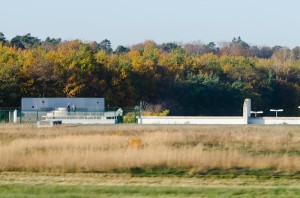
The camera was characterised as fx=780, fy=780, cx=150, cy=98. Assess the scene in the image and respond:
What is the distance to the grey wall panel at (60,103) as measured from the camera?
225ft

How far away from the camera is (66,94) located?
264ft

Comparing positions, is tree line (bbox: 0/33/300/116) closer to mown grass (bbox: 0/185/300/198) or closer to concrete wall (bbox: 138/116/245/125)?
concrete wall (bbox: 138/116/245/125)

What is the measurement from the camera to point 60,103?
7062 centimetres

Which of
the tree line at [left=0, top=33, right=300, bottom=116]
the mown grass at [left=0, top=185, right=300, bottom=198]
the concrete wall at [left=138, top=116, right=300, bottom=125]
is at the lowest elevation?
the mown grass at [left=0, top=185, right=300, bottom=198]

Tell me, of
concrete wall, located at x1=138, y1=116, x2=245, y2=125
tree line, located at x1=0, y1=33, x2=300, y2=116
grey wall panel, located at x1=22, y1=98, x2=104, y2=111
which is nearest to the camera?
concrete wall, located at x1=138, y1=116, x2=245, y2=125

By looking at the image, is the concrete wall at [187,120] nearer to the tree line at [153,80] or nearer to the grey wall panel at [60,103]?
the grey wall panel at [60,103]

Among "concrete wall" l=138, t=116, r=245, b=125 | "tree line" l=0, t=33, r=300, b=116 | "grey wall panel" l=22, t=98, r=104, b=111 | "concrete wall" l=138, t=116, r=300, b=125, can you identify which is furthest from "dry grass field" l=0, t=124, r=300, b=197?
"tree line" l=0, t=33, r=300, b=116

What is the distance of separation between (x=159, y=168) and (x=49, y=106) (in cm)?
4720

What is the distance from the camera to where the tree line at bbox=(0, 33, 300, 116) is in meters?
81.0

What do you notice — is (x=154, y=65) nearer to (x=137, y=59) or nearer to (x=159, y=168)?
(x=137, y=59)

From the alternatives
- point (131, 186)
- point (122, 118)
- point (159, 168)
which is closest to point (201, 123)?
point (122, 118)

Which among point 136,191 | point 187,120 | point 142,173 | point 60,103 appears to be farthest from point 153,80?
point 136,191

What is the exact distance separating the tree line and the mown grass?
56704mm

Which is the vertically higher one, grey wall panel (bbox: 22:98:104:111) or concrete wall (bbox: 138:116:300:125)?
grey wall panel (bbox: 22:98:104:111)
